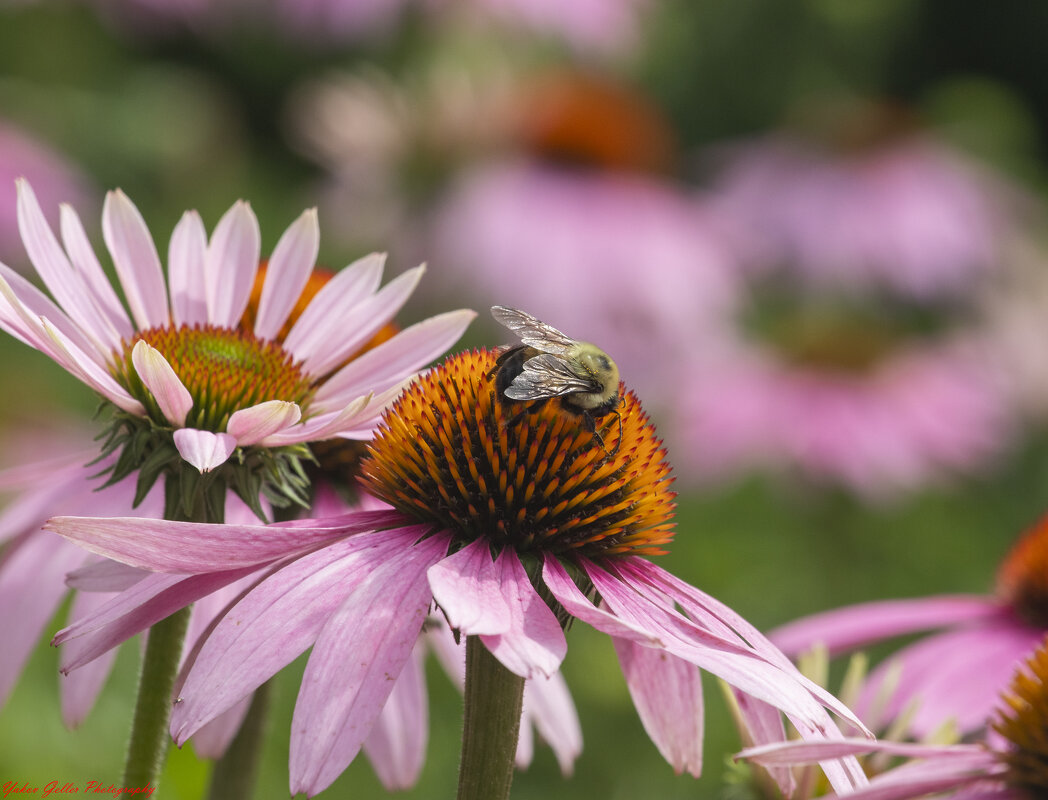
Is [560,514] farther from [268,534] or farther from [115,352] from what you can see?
[115,352]

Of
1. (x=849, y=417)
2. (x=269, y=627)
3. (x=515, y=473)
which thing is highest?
(x=849, y=417)

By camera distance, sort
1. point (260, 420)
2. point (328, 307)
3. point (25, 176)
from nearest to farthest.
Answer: point (260, 420)
point (328, 307)
point (25, 176)

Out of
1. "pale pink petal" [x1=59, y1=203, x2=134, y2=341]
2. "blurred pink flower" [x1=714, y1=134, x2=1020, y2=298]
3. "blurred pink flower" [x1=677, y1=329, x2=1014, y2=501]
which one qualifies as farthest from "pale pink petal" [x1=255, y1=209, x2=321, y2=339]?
"blurred pink flower" [x1=714, y1=134, x2=1020, y2=298]

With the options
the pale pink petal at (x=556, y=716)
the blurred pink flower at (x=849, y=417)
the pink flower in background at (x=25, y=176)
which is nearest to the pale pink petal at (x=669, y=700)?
the pale pink petal at (x=556, y=716)

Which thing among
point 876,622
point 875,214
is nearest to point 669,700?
point 876,622

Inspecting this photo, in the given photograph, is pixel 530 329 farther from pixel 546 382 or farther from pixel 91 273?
pixel 91 273

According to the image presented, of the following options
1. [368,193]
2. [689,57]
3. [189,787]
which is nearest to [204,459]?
[189,787]

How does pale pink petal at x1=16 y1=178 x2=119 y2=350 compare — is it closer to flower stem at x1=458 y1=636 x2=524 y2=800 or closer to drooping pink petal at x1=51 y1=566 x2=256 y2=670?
drooping pink petal at x1=51 y1=566 x2=256 y2=670
